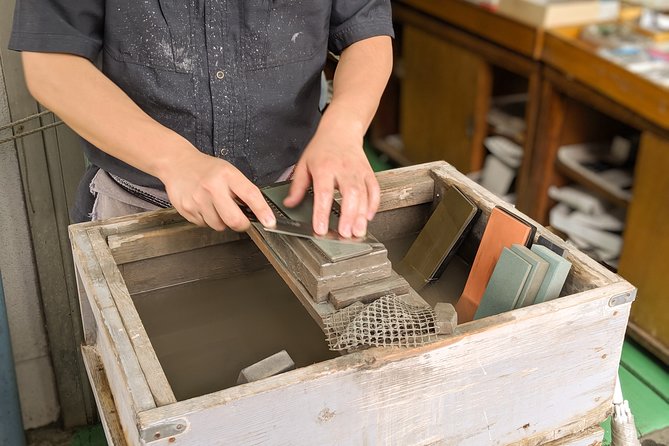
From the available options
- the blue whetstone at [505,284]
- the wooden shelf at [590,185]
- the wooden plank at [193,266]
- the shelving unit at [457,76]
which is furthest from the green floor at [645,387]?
the wooden plank at [193,266]

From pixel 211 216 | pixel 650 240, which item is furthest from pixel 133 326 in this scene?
pixel 650 240

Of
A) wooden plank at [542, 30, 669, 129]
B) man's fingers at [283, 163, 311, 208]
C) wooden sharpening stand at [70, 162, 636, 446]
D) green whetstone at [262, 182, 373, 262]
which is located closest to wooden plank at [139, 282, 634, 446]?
wooden sharpening stand at [70, 162, 636, 446]

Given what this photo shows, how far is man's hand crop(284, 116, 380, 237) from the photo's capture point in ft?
3.05

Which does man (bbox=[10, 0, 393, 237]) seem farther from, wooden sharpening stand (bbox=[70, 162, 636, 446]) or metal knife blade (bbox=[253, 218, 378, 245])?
wooden sharpening stand (bbox=[70, 162, 636, 446])

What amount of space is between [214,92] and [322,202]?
33cm

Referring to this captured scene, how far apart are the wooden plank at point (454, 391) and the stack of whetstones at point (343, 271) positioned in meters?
0.09

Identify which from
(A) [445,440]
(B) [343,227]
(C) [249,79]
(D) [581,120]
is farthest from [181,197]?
(D) [581,120]

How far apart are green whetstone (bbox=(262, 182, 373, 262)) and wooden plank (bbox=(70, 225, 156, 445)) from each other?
24 centimetres

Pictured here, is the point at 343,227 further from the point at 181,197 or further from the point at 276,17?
the point at 276,17

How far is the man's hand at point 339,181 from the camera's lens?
931mm

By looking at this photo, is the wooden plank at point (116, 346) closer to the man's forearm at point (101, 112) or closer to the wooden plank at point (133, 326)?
the wooden plank at point (133, 326)

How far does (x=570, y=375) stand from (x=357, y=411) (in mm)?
302

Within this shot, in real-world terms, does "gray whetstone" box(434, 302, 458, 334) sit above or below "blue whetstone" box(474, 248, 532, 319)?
above

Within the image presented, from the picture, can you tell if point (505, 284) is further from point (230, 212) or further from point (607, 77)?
point (607, 77)
